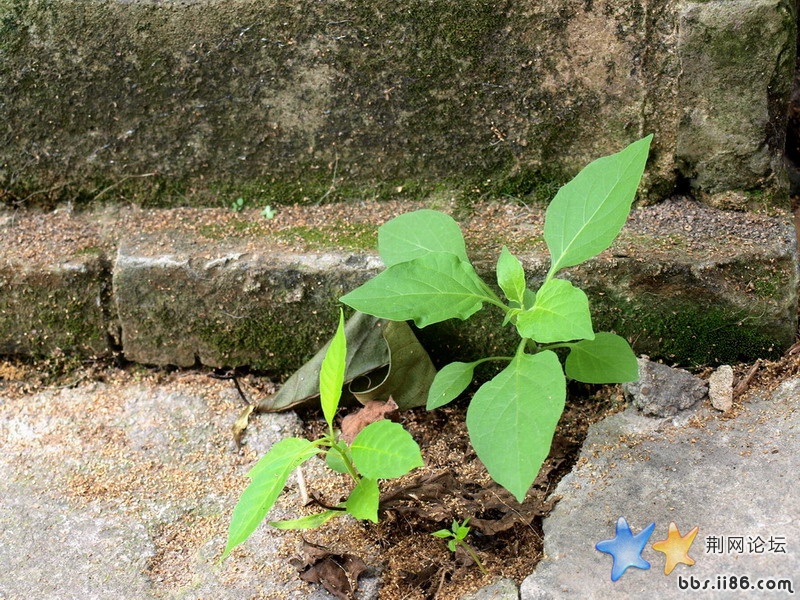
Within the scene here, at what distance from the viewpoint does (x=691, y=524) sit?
1.29m

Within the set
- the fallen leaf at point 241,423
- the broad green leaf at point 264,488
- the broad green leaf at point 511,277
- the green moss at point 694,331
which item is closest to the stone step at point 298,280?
the green moss at point 694,331

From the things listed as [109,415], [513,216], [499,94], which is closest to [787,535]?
[513,216]

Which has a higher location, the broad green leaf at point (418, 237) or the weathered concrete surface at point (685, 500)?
the broad green leaf at point (418, 237)

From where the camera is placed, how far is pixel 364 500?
131 centimetres

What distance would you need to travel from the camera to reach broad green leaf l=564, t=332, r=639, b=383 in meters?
1.46

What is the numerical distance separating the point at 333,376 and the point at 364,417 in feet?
0.93

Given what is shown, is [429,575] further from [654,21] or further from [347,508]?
[654,21]

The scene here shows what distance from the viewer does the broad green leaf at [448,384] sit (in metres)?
1.45

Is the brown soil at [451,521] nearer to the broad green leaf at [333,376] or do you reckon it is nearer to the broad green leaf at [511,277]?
the broad green leaf at [333,376]

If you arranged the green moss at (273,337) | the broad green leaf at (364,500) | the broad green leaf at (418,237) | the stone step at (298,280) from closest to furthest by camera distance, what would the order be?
the broad green leaf at (364,500), the broad green leaf at (418,237), the stone step at (298,280), the green moss at (273,337)

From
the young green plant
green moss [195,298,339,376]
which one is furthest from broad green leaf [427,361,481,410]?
green moss [195,298,339,376]

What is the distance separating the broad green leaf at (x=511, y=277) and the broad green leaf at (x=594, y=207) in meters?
0.07

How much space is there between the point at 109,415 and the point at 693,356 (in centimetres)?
126

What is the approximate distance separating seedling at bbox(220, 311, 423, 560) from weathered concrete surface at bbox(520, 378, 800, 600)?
284mm
